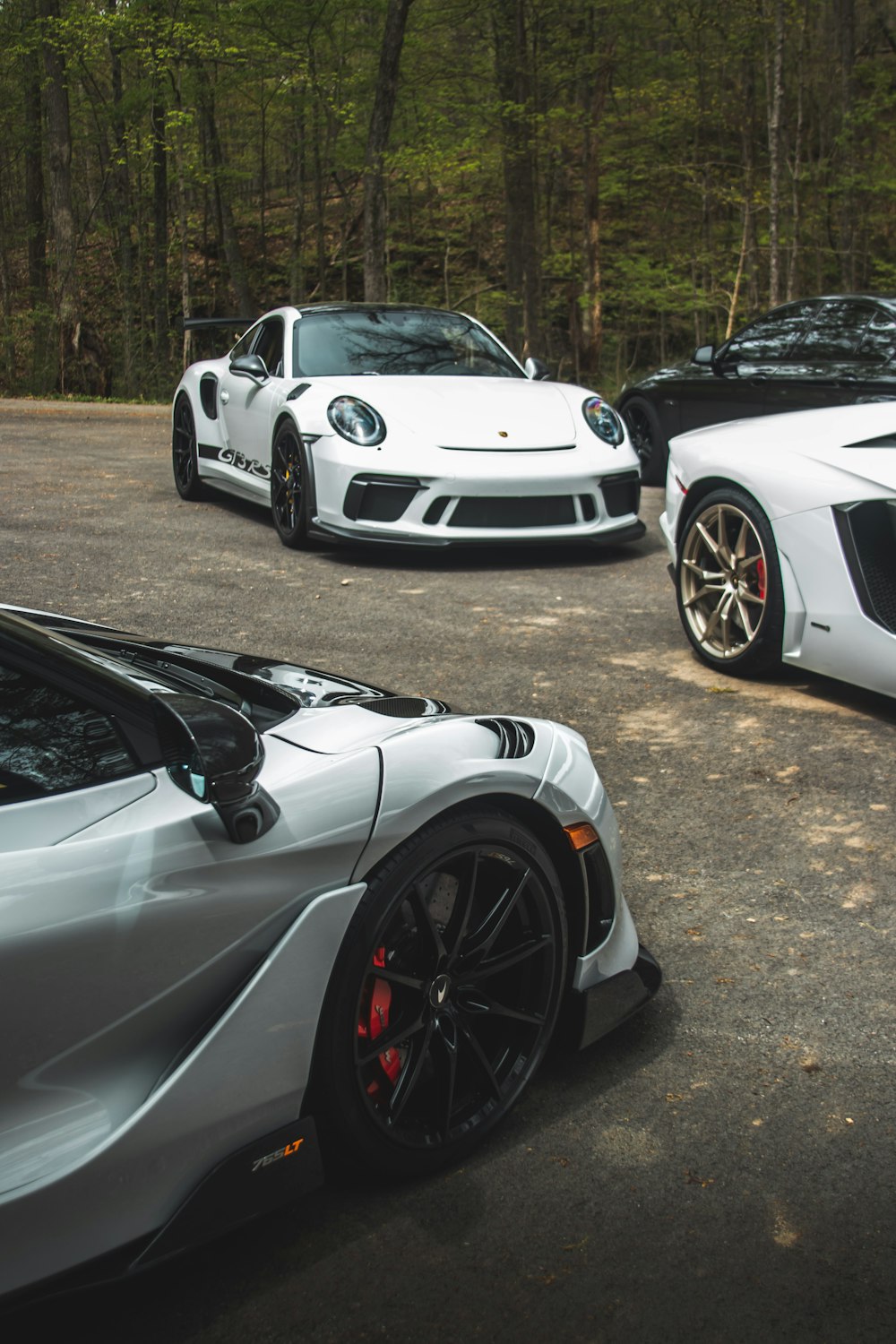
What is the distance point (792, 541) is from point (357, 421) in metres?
3.68

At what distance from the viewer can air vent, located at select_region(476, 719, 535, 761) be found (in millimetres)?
2469

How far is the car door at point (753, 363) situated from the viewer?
945cm

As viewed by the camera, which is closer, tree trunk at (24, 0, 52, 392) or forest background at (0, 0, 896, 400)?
forest background at (0, 0, 896, 400)

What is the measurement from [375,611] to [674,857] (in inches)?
135

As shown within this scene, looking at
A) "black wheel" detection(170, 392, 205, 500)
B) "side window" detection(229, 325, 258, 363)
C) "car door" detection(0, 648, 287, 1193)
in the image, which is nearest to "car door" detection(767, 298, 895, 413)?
"side window" detection(229, 325, 258, 363)

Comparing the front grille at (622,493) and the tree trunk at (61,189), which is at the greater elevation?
the tree trunk at (61,189)

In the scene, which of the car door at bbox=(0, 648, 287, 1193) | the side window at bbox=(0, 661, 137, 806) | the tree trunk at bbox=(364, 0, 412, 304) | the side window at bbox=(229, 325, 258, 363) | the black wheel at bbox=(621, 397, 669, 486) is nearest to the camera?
the car door at bbox=(0, 648, 287, 1193)

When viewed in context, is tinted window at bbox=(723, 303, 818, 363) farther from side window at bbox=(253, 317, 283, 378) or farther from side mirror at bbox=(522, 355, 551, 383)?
side window at bbox=(253, 317, 283, 378)

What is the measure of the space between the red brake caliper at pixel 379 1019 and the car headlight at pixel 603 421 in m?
6.60

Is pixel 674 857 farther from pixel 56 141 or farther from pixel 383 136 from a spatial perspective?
pixel 56 141

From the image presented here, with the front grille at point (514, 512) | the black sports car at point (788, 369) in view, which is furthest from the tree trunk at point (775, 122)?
the front grille at point (514, 512)

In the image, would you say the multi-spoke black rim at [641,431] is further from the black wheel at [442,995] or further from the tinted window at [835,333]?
the black wheel at [442,995]

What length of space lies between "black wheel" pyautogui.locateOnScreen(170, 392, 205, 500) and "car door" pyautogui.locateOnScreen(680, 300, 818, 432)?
4.07m

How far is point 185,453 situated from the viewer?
10477 millimetres
